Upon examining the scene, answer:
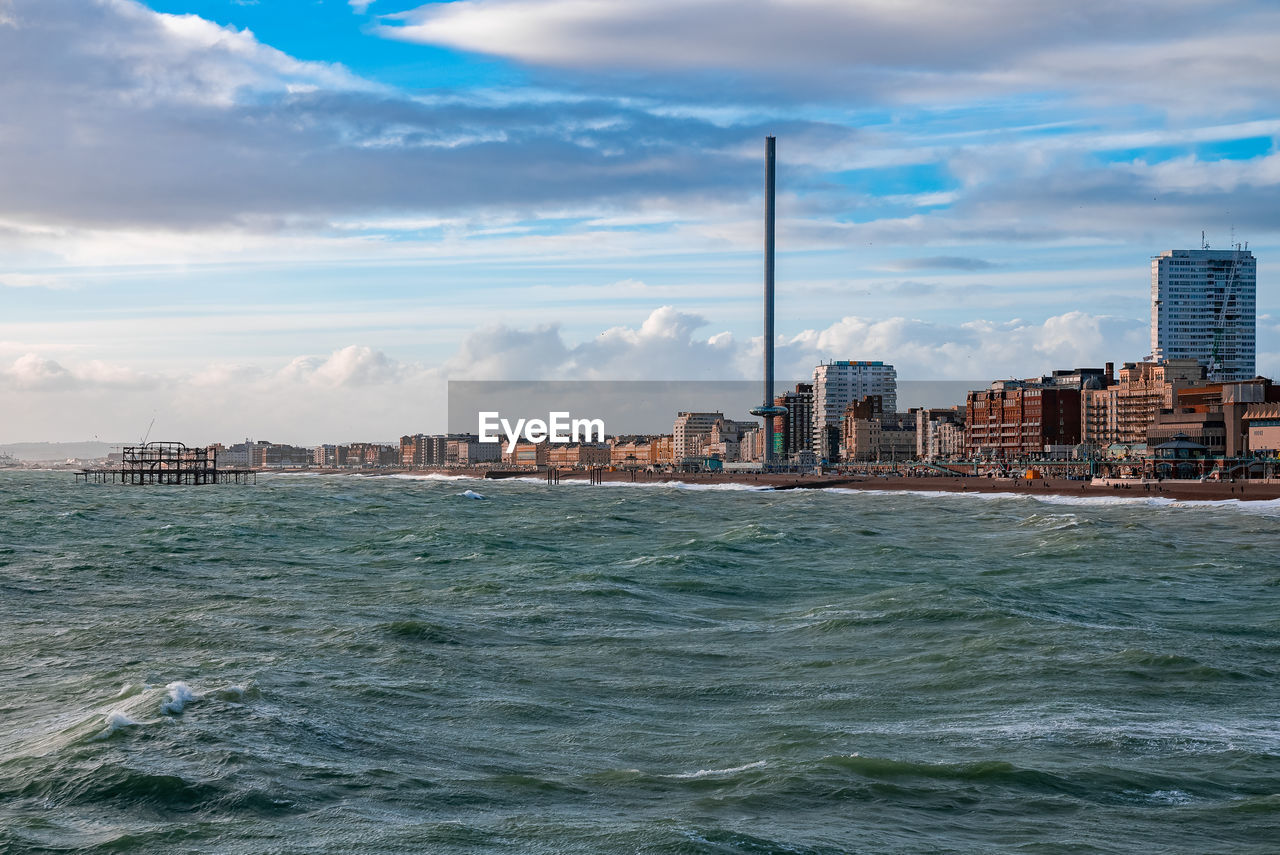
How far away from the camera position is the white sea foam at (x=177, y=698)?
19328mm

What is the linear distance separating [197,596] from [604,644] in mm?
14857

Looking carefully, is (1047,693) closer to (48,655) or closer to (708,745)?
(708,745)

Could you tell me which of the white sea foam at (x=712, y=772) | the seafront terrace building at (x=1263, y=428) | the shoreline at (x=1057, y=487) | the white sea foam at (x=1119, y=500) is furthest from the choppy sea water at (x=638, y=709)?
the seafront terrace building at (x=1263, y=428)

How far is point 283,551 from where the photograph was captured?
5494 centimetres

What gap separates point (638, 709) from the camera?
2089 cm

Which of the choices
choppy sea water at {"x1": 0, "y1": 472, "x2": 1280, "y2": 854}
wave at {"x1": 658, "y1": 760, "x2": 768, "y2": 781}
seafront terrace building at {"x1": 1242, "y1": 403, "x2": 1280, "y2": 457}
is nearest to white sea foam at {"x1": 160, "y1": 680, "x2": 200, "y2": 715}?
choppy sea water at {"x1": 0, "y1": 472, "x2": 1280, "y2": 854}

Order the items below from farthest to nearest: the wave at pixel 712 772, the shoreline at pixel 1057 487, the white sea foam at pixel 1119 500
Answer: the shoreline at pixel 1057 487, the white sea foam at pixel 1119 500, the wave at pixel 712 772

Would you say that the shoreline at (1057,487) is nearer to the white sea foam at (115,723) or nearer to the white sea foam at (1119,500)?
the white sea foam at (1119,500)

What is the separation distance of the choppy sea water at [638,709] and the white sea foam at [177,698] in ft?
0.21

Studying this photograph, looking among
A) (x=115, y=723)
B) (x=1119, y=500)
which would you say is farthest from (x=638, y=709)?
(x=1119, y=500)

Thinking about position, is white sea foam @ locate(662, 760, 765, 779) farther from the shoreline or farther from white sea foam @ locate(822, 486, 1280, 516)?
the shoreline

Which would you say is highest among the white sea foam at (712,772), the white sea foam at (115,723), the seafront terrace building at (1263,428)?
the seafront terrace building at (1263,428)

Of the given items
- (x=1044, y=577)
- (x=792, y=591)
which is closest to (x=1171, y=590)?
(x=1044, y=577)

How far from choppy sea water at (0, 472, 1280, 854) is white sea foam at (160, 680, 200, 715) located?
0.06 m
